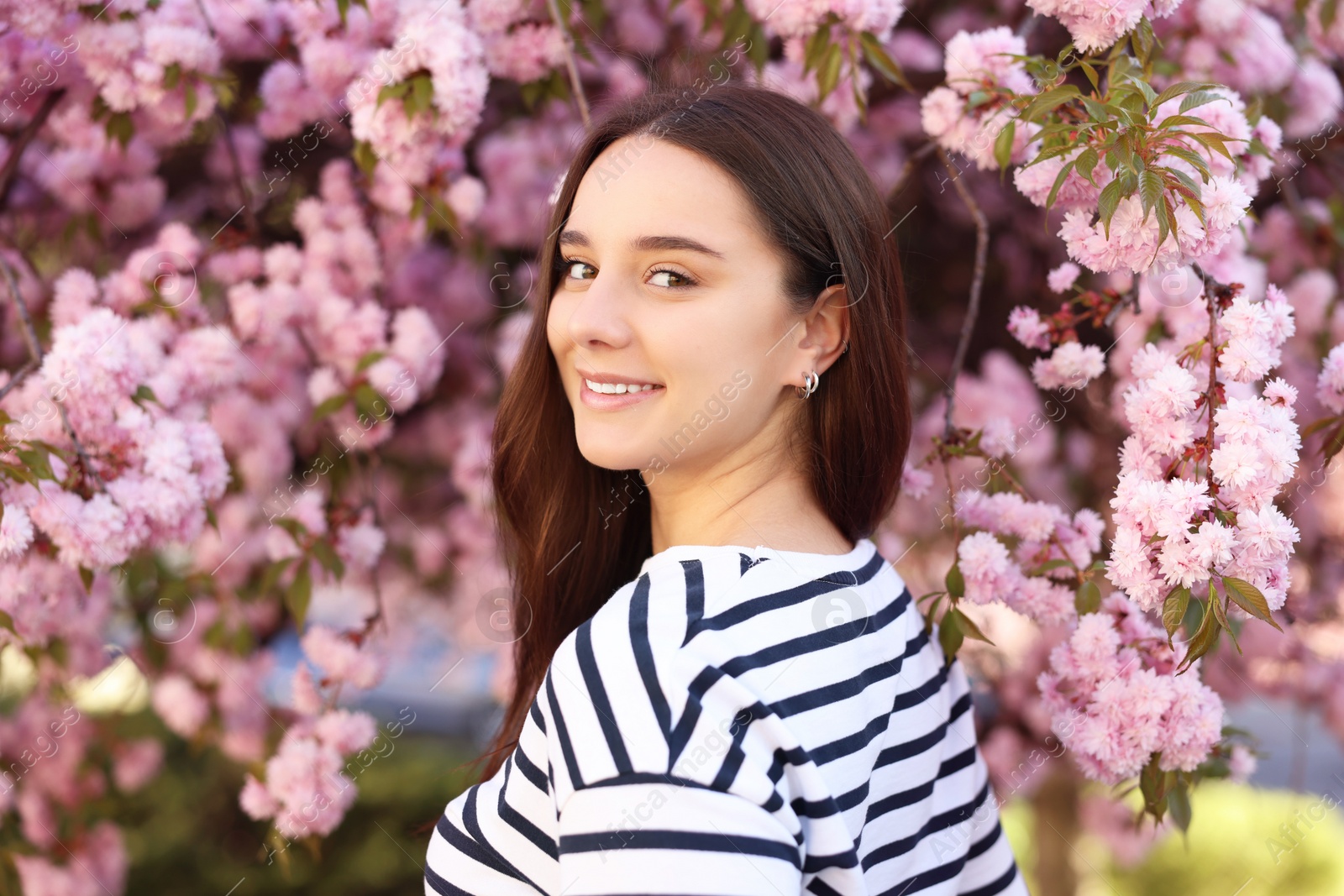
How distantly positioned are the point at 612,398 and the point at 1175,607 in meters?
0.64

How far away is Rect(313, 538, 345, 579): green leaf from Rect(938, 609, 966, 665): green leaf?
100 centimetres

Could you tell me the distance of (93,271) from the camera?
7.23 feet

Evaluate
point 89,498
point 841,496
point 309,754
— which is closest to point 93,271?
point 89,498

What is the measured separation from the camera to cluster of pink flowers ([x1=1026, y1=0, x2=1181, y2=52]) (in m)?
1.18

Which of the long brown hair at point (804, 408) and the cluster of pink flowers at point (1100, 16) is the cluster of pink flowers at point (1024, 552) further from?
the cluster of pink flowers at point (1100, 16)

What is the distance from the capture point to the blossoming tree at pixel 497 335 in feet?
3.74

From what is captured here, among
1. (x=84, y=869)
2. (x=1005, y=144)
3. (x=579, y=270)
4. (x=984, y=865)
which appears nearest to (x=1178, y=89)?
(x=1005, y=144)

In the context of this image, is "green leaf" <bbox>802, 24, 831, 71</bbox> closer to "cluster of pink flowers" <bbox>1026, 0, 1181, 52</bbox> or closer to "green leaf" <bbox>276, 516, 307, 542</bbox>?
"cluster of pink flowers" <bbox>1026, 0, 1181, 52</bbox>

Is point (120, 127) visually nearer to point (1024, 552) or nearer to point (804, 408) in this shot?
point (804, 408)

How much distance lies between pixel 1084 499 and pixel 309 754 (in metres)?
2.16

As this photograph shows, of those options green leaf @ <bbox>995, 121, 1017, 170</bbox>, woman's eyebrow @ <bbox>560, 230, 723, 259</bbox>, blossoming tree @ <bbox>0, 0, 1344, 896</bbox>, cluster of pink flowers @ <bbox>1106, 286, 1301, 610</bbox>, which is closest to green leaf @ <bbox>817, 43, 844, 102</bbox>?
blossoming tree @ <bbox>0, 0, 1344, 896</bbox>

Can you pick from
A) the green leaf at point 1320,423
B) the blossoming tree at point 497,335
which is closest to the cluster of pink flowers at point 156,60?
the blossoming tree at point 497,335

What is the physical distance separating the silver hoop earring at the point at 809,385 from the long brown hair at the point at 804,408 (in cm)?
2

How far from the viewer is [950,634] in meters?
1.25
